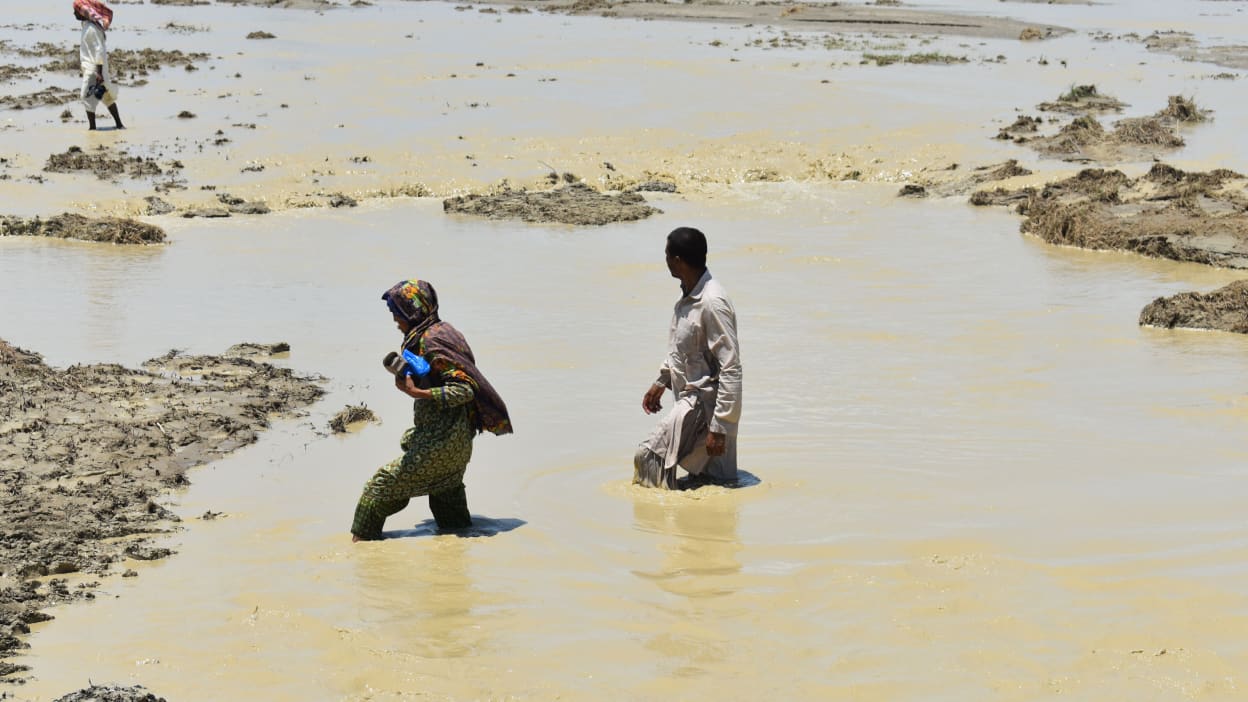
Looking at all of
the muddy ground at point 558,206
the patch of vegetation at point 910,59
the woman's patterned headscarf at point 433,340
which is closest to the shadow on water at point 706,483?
the woman's patterned headscarf at point 433,340

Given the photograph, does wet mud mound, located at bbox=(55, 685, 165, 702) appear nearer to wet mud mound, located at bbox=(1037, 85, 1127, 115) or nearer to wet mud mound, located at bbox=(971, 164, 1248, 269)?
wet mud mound, located at bbox=(971, 164, 1248, 269)

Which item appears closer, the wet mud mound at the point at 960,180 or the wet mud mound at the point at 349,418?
the wet mud mound at the point at 349,418

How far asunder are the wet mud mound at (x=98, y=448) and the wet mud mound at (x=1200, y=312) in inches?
238

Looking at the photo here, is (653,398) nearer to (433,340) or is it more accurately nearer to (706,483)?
(706,483)

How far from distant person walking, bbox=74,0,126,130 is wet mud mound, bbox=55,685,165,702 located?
51.6 ft

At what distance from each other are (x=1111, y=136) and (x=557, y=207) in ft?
24.5

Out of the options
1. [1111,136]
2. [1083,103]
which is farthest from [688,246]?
[1083,103]

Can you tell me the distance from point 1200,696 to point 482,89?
1934 cm

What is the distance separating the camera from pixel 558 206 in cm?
1549

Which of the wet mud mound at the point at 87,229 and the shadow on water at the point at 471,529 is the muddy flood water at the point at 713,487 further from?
the wet mud mound at the point at 87,229

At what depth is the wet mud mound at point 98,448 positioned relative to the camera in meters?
5.82

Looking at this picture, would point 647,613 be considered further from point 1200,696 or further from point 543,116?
point 543,116

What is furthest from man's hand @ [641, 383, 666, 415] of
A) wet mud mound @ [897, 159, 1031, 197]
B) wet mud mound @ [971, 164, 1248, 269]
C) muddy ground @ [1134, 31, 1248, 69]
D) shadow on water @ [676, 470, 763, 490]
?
muddy ground @ [1134, 31, 1248, 69]

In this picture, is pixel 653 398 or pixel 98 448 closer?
pixel 653 398
